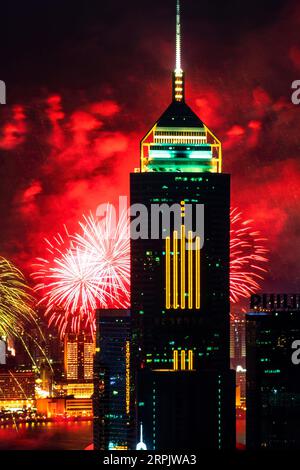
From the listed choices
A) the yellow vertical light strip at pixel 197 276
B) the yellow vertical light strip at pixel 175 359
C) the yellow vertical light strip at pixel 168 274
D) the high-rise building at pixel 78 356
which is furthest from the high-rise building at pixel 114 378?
the high-rise building at pixel 78 356

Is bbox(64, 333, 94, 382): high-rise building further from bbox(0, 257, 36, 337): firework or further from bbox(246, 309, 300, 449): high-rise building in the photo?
bbox(0, 257, 36, 337): firework

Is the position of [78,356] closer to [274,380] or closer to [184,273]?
[184,273]

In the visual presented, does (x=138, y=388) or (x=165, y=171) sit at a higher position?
(x=165, y=171)

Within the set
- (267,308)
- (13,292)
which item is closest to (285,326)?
(267,308)

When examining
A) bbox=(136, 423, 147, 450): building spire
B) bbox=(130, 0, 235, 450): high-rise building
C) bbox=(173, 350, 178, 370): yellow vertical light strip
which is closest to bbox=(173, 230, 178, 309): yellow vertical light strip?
A: bbox=(130, 0, 235, 450): high-rise building

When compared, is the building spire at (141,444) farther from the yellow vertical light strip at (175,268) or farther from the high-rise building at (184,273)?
the yellow vertical light strip at (175,268)
